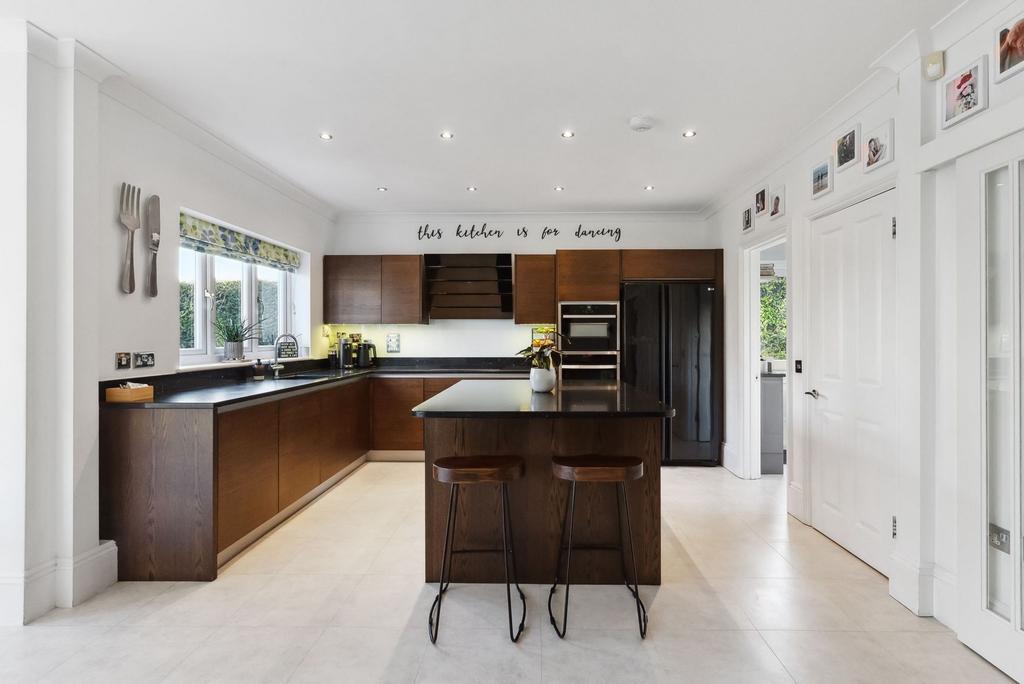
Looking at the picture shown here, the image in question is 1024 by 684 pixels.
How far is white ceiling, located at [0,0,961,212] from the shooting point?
2.25m

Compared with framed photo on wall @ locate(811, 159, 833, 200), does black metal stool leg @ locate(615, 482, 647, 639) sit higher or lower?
lower

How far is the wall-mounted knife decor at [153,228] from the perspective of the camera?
3.08 m

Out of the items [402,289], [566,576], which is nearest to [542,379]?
[566,576]

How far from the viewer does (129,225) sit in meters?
2.92

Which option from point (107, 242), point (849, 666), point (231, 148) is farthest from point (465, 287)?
point (849, 666)

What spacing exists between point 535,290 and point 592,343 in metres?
0.85

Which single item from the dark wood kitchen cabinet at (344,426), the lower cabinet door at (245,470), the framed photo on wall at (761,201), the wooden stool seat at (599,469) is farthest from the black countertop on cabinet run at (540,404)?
the framed photo on wall at (761,201)

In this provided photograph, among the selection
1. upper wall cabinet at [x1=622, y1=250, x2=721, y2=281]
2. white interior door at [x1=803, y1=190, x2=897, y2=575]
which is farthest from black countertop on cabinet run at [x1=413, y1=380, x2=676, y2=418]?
upper wall cabinet at [x1=622, y1=250, x2=721, y2=281]

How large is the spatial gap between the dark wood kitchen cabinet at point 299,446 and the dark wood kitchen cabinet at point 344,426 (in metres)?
0.10

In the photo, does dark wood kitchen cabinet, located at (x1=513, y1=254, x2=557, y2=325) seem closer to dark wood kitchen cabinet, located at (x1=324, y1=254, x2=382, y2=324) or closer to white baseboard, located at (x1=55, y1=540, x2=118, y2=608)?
dark wood kitchen cabinet, located at (x1=324, y1=254, x2=382, y2=324)

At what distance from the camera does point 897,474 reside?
8.79ft

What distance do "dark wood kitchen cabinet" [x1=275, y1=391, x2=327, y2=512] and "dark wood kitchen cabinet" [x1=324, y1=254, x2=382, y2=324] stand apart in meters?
1.65

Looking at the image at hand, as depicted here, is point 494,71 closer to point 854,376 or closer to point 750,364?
point 854,376

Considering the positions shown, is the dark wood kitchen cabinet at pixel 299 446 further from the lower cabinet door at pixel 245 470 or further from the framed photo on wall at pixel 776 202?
the framed photo on wall at pixel 776 202
